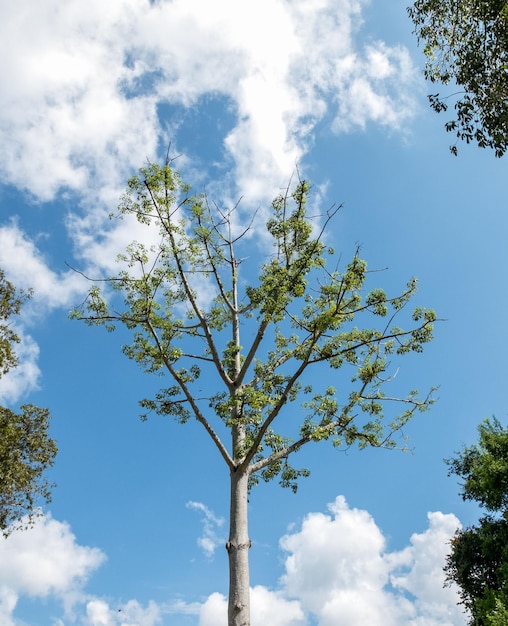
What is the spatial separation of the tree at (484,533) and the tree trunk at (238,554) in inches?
449

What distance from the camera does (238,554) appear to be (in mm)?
10422

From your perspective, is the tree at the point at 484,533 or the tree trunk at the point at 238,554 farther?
the tree at the point at 484,533

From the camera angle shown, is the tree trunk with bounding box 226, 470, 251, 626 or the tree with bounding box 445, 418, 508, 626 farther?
the tree with bounding box 445, 418, 508, 626

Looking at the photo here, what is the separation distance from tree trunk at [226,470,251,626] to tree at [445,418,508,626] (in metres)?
11.4

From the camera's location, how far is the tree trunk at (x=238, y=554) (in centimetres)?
992

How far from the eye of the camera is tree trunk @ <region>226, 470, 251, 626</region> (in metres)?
9.92

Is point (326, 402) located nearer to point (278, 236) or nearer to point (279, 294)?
point (279, 294)

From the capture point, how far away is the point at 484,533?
68.8 ft

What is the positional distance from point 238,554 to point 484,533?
14.6 m

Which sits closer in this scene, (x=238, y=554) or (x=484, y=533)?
(x=238, y=554)

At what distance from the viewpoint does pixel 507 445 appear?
2064 centimetres

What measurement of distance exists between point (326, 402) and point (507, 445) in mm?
11255

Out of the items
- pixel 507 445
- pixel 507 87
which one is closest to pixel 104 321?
pixel 507 87

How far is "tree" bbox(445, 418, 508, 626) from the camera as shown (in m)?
19.6
